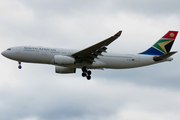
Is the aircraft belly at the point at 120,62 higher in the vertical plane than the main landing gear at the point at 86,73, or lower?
higher

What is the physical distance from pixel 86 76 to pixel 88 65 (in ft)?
6.35

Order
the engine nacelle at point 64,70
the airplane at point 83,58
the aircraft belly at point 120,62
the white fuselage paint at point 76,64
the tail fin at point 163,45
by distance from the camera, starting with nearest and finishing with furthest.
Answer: the airplane at point 83,58 → the white fuselage paint at point 76,64 → the aircraft belly at point 120,62 → the engine nacelle at point 64,70 → the tail fin at point 163,45

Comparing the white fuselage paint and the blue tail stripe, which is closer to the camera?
the white fuselage paint

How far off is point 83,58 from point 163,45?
12.6 metres

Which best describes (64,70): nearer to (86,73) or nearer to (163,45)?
(86,73)

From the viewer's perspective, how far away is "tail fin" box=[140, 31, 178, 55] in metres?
40.8

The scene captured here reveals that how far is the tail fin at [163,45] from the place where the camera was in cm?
4075

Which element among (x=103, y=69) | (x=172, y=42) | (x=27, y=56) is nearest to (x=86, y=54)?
(x=103, y=69)

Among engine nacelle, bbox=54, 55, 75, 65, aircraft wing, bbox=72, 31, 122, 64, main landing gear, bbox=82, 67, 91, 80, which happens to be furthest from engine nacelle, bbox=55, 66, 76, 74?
engine nacelle, bbox=54, 55, 75, 65

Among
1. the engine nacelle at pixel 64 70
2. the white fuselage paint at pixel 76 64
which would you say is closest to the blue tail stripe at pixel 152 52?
the white fuselage paint at pixel 76 64

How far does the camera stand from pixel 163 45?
41719 millimetres

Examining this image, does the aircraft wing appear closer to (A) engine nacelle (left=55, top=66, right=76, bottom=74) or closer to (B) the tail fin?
(A) engine nacelle (left=55, top=66, right=76, bottom=74)

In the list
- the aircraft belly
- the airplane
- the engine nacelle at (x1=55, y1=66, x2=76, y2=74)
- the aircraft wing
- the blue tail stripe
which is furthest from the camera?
the blue tail stripe

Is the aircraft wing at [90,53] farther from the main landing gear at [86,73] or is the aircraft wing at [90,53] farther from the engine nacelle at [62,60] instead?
the main landing gear at [86,73]
